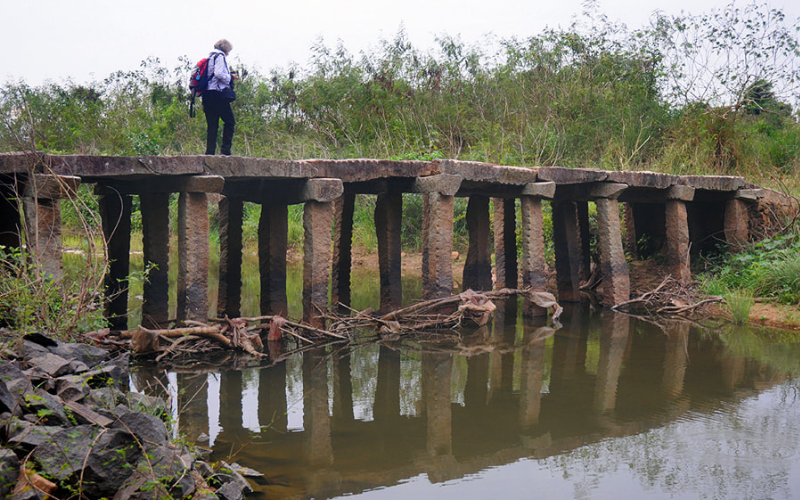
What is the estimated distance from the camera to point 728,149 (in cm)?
1516

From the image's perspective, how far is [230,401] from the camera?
6.21 meters

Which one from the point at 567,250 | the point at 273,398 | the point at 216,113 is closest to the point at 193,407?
the point at 273,398

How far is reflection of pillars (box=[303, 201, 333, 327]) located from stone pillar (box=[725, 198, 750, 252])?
7446mm

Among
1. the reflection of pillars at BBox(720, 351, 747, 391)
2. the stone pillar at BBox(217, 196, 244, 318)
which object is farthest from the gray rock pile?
the stone pillar at BBox(217, 196, 244, 318)

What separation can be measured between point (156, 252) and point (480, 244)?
4974 millimetres

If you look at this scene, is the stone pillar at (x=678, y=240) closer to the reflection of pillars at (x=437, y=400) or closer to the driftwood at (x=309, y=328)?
the driftwood at (x=309, y=328)

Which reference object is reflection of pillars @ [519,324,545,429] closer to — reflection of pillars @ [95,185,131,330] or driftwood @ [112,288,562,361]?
driftwood @ [112,288,562,361]

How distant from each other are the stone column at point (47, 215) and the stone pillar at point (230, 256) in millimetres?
3053

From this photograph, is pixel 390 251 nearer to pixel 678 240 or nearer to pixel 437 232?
pixel 437 232

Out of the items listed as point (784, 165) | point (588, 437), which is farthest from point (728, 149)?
point (588, 437)

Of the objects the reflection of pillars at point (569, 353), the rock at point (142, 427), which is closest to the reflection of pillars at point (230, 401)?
the rock at point (142, 427)

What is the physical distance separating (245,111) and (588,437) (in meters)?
19.6

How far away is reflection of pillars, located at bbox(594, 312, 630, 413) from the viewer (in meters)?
6.36

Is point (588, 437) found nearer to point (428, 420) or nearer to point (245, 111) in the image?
point (428, 420)
